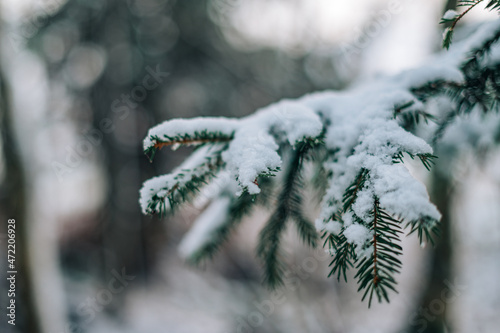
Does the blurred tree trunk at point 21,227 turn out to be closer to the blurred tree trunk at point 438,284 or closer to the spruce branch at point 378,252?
the spruce branch at point 378,252

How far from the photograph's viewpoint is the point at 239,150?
0.66 m

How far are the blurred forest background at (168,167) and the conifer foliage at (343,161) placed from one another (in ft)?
3.90

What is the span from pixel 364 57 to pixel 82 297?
A: 6191 millimetres

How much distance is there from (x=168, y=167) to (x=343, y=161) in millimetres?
5658

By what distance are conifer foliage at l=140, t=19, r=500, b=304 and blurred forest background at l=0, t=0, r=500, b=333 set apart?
119 centimetres

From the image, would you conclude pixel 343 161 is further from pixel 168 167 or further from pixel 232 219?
pixel 168 167

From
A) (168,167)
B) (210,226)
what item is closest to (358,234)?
(210,226)

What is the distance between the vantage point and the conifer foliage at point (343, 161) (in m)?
0.50

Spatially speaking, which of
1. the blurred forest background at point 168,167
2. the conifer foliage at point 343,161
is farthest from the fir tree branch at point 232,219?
the blurred forest background at point 168,167

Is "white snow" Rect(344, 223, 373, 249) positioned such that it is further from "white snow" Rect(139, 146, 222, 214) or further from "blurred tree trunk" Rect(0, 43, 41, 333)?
"blurred tree trunk" Rect(0, 43, 41, 333)

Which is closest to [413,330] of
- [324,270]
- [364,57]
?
[324,270]

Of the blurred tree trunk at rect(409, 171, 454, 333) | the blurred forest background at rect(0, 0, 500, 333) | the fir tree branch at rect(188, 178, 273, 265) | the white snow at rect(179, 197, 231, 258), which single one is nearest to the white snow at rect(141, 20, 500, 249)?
the fir tree branch at rect(188, 178, 273, 265)

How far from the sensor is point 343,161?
2.24 ft

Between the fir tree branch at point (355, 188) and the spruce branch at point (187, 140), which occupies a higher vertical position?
the spruce branch at point (187, 140)
